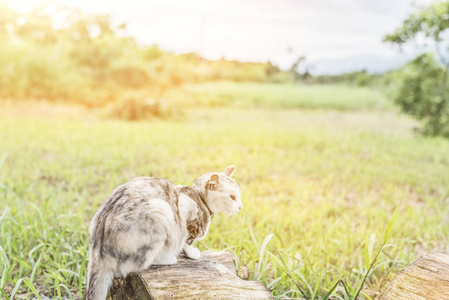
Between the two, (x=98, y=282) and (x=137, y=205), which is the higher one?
(x=137, y=205)

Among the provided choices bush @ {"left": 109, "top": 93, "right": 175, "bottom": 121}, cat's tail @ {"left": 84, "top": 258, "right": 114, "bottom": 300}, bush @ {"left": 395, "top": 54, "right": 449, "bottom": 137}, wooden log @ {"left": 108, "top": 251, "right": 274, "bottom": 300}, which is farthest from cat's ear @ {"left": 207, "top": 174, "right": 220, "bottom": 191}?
bush @ {"left": 395, "top": 54, "right": 449, "bottom": 137}

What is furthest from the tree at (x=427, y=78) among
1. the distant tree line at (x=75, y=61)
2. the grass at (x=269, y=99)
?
the distant tree line at (x=75, y=61)

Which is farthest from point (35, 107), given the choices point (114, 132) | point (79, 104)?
point (114, 132)

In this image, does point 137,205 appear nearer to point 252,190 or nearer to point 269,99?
point 252,190

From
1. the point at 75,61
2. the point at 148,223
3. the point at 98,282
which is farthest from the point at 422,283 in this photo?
the point at 75,61

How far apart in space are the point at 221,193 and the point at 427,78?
9718mm

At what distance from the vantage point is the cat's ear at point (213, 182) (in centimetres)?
189

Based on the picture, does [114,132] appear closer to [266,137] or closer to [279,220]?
[266,137]

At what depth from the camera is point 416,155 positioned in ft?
23.8

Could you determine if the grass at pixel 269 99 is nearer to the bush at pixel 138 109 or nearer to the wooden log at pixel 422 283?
the bush at pixel 138 109

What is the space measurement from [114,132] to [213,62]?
13618 millimetres

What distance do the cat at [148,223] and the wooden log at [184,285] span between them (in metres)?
0.06

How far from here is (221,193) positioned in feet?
6.34

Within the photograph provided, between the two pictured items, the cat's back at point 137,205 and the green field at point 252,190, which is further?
the green field at point 252,190
